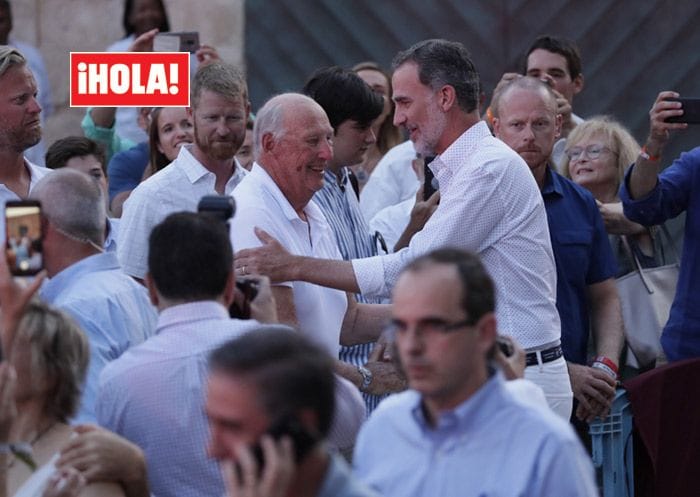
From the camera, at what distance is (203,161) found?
6.30 metres

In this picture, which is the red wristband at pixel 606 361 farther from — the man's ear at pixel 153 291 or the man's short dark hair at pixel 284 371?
the man's short dark hair at pixel 284 371

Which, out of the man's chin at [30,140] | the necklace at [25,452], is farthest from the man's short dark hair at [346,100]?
the necklace at [25,452]

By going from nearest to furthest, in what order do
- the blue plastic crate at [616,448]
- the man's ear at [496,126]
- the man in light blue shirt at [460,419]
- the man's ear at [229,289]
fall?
1. the man in light blue shirt at [460,419]
2. the man's ear at [229,289]
3. the blue plastic crate at [616,448]
4. the man's ear at [496,126]

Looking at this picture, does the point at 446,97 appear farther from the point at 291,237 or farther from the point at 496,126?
the point at 496,126

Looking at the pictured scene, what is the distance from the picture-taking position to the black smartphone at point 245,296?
4.46 metres

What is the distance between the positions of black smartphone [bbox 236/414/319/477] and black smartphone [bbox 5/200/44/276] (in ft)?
4.52

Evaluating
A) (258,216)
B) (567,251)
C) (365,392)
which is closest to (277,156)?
(258,216)

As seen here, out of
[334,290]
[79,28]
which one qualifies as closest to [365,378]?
[334,290]

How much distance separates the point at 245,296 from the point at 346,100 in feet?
6.19

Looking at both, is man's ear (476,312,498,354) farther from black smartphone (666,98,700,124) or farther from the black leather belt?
black smartphone (666,98,700,124)

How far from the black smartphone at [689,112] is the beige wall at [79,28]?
13.9ft

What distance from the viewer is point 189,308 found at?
402 cm

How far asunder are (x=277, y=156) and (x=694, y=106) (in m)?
1.77

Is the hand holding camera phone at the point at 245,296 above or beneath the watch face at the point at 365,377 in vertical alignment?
above
